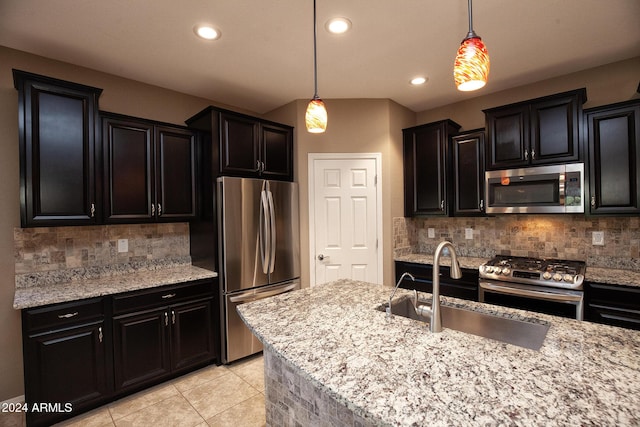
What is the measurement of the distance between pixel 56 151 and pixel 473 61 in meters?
2.84

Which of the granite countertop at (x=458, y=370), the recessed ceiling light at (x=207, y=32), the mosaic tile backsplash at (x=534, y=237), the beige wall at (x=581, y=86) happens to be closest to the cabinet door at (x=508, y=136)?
the beige wall at (x=581, y=86)

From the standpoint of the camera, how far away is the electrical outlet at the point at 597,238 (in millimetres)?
2812

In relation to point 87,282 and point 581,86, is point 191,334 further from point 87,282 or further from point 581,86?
point 581,86

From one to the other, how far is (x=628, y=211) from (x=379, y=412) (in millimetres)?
2945

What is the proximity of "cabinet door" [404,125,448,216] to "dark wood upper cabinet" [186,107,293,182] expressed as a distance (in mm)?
1500

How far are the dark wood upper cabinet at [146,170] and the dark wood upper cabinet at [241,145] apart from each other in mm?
209

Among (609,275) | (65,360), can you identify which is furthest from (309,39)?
(609,275)

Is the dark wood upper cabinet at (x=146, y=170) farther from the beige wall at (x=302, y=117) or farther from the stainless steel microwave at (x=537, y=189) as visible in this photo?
the stainless steel microwave at (x=537, y=189)

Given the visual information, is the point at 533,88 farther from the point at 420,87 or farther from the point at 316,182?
the point at 316,182

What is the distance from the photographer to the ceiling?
1953mm

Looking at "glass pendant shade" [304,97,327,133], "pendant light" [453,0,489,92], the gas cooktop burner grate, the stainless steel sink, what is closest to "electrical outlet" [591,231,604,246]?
the gas cooktop burner grate

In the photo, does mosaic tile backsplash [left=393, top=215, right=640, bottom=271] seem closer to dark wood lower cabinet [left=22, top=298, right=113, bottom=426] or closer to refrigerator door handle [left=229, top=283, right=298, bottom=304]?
refrigerator door handle [left=229, top=283, right=298, bottom=304]

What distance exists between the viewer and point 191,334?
8.92 feet

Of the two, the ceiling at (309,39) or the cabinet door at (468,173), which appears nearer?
the ceiling at (309,39)
